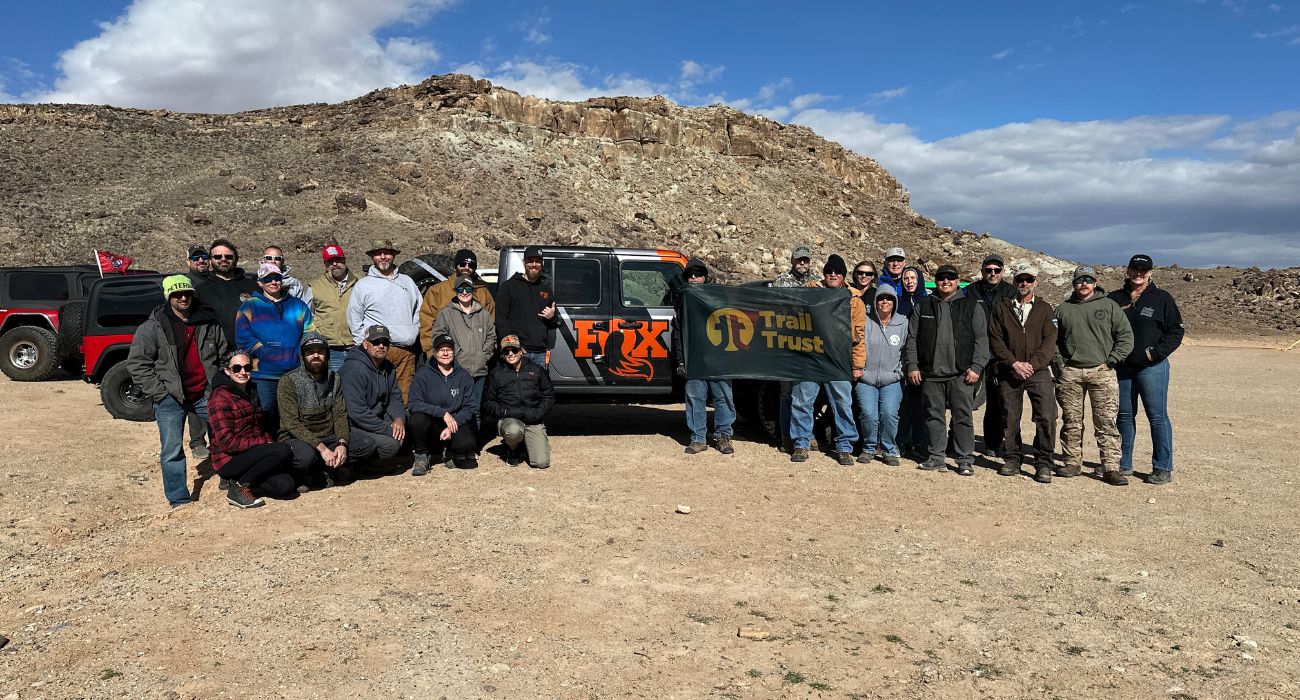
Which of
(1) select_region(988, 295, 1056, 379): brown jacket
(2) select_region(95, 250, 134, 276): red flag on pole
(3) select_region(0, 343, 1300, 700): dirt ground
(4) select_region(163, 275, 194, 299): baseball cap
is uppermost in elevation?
(2) select_region(95, 250, 134, 276): red flag on pole

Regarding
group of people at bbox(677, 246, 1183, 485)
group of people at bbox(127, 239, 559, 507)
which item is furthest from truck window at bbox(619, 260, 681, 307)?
group of people at bbox(127, 239, 559, 507)

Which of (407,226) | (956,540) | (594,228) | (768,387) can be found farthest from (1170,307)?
(594,228)

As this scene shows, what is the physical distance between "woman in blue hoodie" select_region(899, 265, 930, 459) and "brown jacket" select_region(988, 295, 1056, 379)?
75 centimetres

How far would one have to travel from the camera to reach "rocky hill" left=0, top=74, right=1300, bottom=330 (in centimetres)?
3259

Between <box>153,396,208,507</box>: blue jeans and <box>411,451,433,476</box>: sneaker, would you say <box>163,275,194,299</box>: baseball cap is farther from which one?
<box>411,451,433,476</box>: sneaker

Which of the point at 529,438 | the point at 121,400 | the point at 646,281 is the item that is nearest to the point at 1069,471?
the point at 646,281

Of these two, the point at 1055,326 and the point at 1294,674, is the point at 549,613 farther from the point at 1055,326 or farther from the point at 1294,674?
the point at 1055,326

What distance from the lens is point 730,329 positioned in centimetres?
827

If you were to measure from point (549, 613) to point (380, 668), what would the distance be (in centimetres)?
95

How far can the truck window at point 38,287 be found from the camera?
1312cm

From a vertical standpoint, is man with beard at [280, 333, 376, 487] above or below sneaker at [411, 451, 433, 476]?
above

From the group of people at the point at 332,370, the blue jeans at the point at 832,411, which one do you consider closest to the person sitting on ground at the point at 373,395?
the group of people at the point at 332,370

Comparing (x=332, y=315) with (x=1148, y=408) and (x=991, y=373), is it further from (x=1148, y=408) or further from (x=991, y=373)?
(x=1148, y=408)

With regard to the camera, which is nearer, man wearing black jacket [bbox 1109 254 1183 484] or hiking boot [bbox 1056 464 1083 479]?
man wearing black jacket [bbox 1109 254 1183 484]
